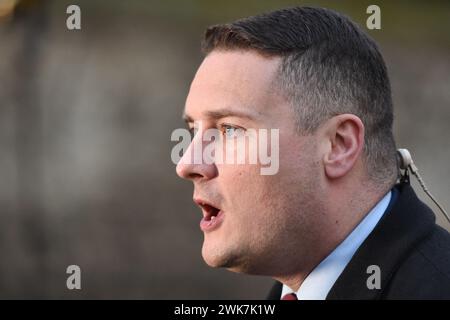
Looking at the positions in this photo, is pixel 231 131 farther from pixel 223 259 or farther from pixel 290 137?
pixel 223 259

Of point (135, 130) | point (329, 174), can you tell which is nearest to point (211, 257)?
point (329, 174)

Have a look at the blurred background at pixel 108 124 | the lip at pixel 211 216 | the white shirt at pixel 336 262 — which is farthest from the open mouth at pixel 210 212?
the blurred background at pixel 108 124

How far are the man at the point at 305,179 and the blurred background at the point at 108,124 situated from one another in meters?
3.58

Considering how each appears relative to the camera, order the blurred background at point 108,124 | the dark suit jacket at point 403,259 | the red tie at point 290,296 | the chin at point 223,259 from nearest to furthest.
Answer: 1. the dark suit jacket at point 403,259
2. the chin at point 223,259
3. the red tie at point 290,296
4. the blurred background at point 108,124

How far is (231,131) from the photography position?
7.29 ft

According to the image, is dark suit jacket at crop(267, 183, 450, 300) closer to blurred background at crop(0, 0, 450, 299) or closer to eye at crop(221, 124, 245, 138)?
eye at crop(221, 124, 245, 138)

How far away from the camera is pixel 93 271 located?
19.3 feet

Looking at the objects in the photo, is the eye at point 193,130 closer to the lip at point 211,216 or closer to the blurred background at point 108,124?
the lip at point 211,216

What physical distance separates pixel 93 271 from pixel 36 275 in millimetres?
438

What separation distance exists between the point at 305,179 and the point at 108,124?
150 inches

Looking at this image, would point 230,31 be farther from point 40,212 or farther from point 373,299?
point 40,212

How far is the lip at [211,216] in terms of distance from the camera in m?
2.19

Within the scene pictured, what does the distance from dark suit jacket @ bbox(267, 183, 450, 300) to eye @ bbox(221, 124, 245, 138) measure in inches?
19.2

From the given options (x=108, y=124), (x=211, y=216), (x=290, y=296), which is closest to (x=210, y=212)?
(x=211, y=216)
